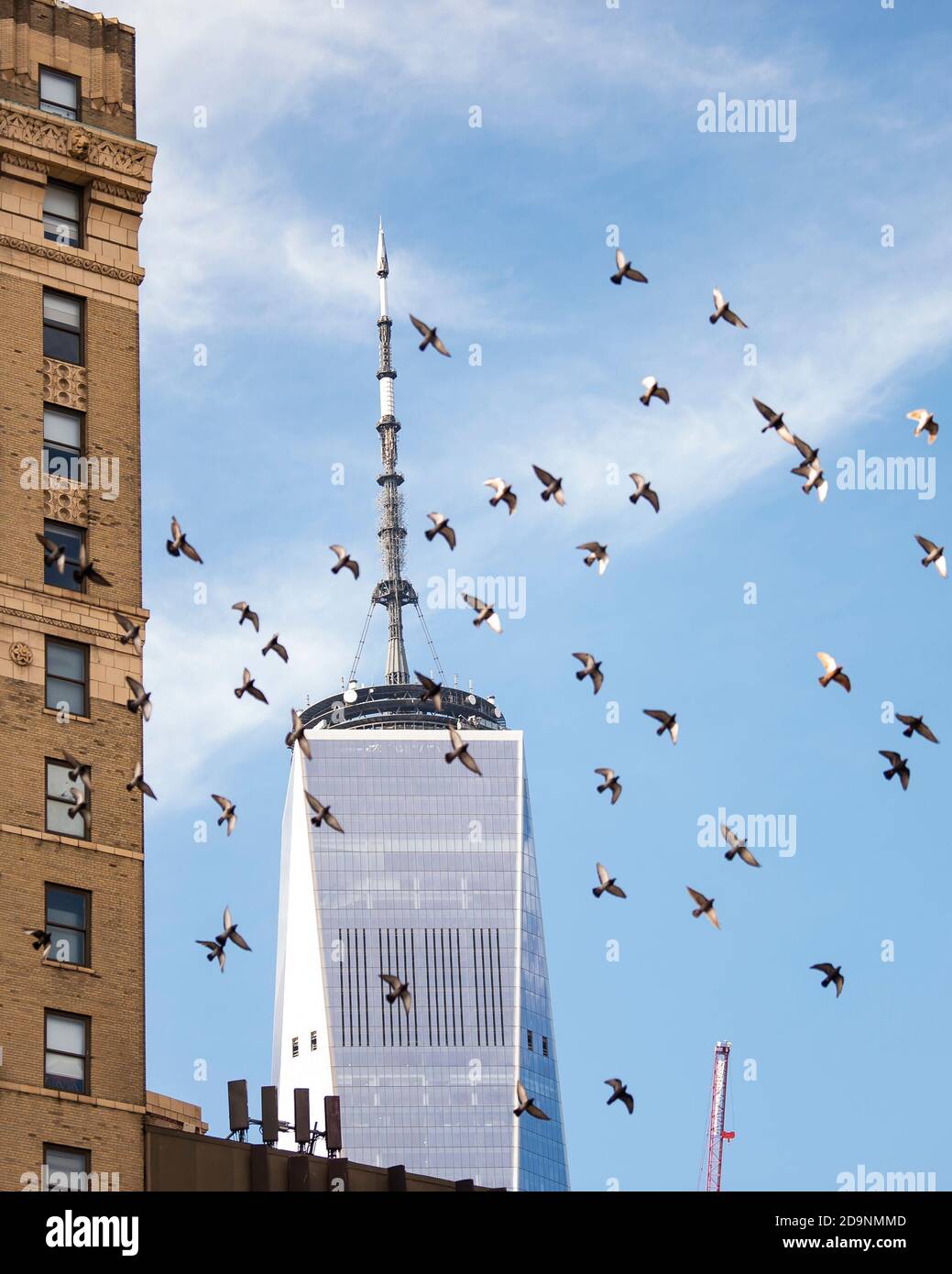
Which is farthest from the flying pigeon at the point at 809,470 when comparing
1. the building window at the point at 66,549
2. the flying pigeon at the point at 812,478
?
the building window at the point at 66,549

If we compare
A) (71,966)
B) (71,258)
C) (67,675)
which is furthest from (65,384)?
(71,966)

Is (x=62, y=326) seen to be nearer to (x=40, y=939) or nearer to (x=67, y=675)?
(x=67, y=675)

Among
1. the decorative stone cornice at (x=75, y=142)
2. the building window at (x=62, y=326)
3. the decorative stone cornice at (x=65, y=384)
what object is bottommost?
the decorative stone cornice at (x=65, y=384)

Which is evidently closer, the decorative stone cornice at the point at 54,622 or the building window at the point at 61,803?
the building window at the point at 61,803

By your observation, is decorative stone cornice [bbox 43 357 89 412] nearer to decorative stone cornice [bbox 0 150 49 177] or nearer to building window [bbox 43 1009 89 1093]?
decorative stone cornice [bbox 0 150 49 177]

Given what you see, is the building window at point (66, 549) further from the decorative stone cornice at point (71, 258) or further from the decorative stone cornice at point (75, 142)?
the decorative stone cornice at point (75, 142)
